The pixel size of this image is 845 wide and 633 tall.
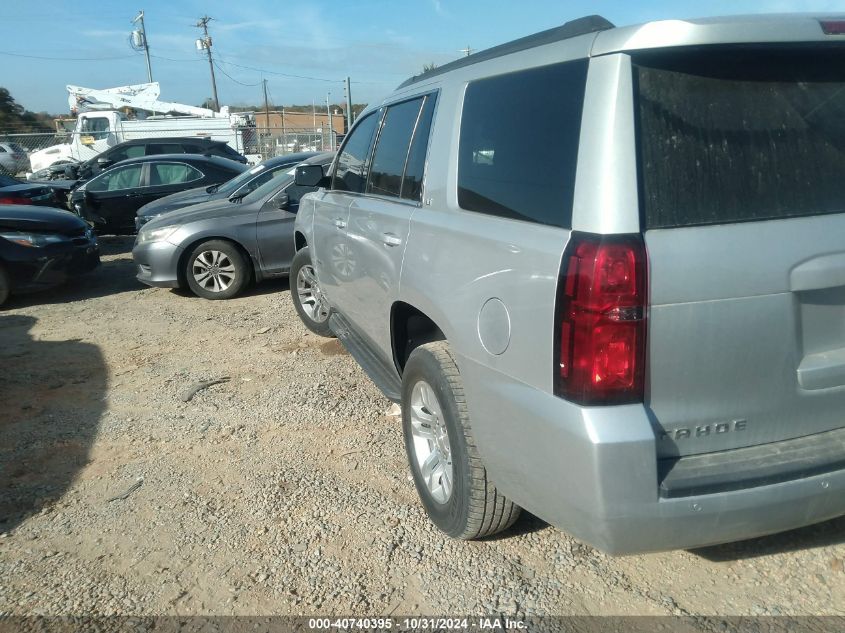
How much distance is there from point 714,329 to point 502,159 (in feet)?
3.43

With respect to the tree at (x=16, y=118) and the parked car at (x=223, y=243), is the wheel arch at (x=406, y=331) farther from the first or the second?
the tree at (x=16, y=118)

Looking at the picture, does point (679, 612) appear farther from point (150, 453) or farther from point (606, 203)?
point (150, 453)

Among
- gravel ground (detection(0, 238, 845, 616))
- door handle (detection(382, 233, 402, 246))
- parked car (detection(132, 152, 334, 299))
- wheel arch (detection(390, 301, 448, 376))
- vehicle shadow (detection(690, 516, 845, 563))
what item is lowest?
gravel ground (detection(0, 238, 845, 616))

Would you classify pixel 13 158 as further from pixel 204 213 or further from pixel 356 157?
pixel 356 157

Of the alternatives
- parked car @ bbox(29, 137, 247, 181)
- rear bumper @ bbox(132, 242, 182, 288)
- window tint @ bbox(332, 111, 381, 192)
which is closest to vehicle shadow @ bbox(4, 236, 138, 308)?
rear bumper @ bbox(132, 242, 182, 288)

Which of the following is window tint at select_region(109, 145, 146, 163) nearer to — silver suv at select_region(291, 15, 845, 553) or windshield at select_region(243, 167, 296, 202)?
windshield at select_region(243, 167, 296, 202)

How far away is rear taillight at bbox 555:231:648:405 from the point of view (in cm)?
210

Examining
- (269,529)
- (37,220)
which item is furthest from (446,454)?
(37,220)

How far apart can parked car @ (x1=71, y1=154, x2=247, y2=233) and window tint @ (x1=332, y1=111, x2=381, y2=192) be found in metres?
7.38

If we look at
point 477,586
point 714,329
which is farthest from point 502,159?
point 477,586

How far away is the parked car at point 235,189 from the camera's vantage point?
9000mm

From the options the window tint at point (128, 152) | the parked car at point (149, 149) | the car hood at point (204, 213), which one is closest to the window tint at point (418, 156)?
the car hood at point (204, 213)

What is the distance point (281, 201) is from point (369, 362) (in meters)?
4.41

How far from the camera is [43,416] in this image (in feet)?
15.9
